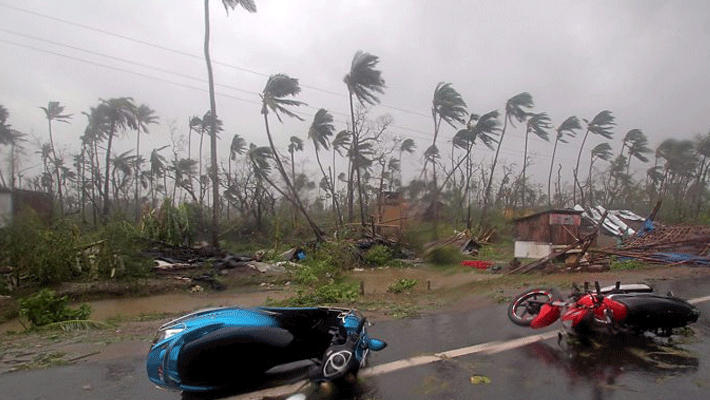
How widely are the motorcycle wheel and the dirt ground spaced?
63.4 inches

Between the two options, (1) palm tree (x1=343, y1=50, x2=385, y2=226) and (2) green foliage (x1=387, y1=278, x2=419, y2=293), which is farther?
(1) palm tree (x1=343, y1=50, x2=385, y2=226)

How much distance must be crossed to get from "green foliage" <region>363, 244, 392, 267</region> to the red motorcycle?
47.5 feet

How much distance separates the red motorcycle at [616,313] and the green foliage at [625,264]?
29.9ft

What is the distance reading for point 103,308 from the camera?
14.1 metres

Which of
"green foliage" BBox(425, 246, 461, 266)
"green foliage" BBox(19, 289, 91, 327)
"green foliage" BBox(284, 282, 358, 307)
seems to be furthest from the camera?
"green foliage" BBox(284, 282, 358, 307)

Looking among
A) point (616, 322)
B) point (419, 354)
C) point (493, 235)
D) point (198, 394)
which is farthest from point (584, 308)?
point (493, 235)

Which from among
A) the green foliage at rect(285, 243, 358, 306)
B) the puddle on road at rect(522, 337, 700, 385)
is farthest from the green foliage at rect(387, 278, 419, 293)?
the puddle on road at rect(522, 337, 700, 385)

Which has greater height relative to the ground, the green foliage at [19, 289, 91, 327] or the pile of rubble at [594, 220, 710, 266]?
the pile of rubble at [594, 220, 710, 266]

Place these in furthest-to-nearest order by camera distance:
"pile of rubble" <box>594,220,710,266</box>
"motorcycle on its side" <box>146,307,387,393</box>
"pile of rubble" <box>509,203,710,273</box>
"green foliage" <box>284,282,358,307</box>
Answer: "pile of rubble" <box>594,220,710,266</box> < "pile of rubble" <box>509,203,710,273</box> < "green foliage" <box>284,282,358,307</box> < "motorcycle on its side" <box>146,307,387,393</box>

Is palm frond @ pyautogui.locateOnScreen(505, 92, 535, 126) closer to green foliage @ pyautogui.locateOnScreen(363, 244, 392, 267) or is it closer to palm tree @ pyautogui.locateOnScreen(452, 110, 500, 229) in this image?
palm tree @ pyautogui.locateOnScreen(452, 110, 500, 229)

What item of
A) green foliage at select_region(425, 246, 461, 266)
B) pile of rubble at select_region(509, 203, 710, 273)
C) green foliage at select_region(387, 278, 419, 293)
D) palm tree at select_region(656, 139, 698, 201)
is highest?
palm tree at select_region(656, 139, 698, 201)

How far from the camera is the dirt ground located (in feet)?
19.9

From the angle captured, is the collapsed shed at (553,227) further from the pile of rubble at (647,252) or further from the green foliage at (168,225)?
the green foliage at (168,225)

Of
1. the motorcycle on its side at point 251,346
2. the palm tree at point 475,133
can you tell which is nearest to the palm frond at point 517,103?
the palm tree at point 475,133
